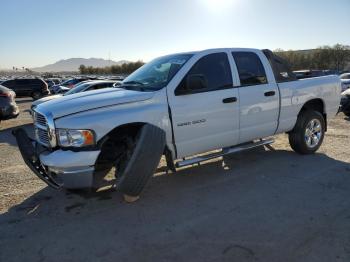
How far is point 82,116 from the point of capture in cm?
435

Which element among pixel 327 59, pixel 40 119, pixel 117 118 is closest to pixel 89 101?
pixel 117 118

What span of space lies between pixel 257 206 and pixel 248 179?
1120 millimetres

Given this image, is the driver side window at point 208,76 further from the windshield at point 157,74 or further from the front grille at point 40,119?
the front grille at point 40,119

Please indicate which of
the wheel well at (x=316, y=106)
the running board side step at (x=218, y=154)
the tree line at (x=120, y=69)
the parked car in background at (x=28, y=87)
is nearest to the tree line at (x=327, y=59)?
the parked car in background at (x=28, y=87)

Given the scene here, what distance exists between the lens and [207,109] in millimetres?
5305

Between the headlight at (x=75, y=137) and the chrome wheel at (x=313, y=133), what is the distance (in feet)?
14.3

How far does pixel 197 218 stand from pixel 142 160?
0.96 metres

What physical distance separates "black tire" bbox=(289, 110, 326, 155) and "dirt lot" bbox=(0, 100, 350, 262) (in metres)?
0.57

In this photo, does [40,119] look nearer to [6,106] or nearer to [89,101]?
[89,101]

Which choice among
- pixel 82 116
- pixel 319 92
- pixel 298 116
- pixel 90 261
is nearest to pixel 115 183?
pixel 82 116

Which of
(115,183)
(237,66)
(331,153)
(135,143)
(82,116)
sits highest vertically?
(237,66)

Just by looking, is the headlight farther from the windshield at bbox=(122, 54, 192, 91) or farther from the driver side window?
the driver side window

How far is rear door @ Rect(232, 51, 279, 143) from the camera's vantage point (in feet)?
19.1

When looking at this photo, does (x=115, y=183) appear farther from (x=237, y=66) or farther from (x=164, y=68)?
(x=237, y=66)
